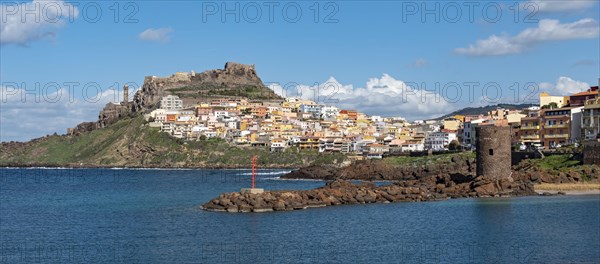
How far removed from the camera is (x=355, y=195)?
46688mm

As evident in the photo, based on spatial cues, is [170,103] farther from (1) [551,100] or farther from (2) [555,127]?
(2) [555,127]

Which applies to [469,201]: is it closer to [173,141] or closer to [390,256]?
[390,256]

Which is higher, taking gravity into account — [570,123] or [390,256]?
[570,123]

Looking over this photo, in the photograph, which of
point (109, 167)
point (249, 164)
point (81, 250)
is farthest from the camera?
point (109, 167)

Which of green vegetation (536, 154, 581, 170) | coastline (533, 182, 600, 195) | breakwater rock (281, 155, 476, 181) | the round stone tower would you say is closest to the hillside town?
breakwater rock (281, 155, 476, 181)

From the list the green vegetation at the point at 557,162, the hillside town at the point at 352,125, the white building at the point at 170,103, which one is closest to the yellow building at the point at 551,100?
the hillside town at the point at 352,125

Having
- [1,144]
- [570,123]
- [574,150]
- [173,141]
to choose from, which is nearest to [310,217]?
[574,150]

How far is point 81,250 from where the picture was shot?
3039cm

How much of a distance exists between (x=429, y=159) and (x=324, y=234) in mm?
53921

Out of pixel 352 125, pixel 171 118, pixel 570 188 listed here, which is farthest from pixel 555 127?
pixel 171 118

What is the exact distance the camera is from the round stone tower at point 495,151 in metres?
50.0

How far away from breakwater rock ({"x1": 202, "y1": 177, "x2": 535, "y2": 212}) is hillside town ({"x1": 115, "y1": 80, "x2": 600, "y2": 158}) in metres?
28.1

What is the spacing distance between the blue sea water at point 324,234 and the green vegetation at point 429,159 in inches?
1320

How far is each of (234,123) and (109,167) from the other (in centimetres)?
2374
